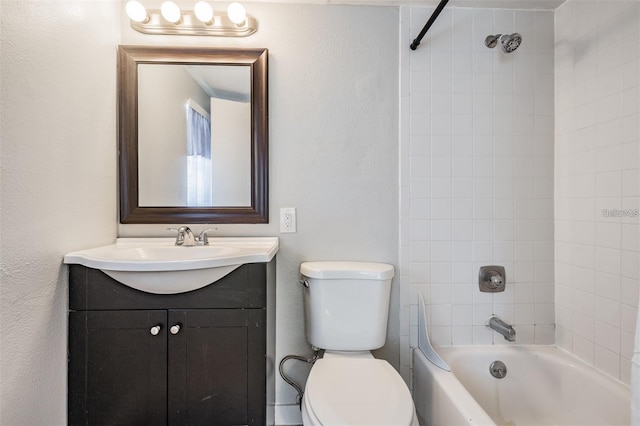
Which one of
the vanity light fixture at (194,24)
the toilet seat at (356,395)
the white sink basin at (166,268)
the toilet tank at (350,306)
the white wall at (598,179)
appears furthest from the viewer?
the vanity light fixture at (194,24)

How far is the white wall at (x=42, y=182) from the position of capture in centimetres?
88

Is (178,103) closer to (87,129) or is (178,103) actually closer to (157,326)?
(87,129)

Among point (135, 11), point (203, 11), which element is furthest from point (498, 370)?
point (135, 11)

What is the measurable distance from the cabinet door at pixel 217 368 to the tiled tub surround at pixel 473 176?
2.60ft

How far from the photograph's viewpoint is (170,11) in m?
1.33

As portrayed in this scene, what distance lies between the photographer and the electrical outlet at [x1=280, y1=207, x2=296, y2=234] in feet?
4.72

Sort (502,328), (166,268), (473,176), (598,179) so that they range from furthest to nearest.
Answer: (473,176) < (502,328) < (598,179) < (166,268)

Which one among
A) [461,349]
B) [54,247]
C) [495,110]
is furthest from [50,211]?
[495,110]

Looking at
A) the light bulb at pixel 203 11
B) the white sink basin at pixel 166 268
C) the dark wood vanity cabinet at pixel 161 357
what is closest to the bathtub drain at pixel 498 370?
the dark wood vanity cabinet at pixel 161 357

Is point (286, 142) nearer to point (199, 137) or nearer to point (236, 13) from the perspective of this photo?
point (199, 137)

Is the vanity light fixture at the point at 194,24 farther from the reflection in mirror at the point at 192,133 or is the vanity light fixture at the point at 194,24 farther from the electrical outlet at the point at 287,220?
the electrical outlet at the point at 287,220

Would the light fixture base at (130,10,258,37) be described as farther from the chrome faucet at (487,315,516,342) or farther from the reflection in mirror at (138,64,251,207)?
the chrome faucet at (487,315,516,342)

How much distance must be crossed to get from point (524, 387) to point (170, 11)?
243cm

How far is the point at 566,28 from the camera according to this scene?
143 centimetres
